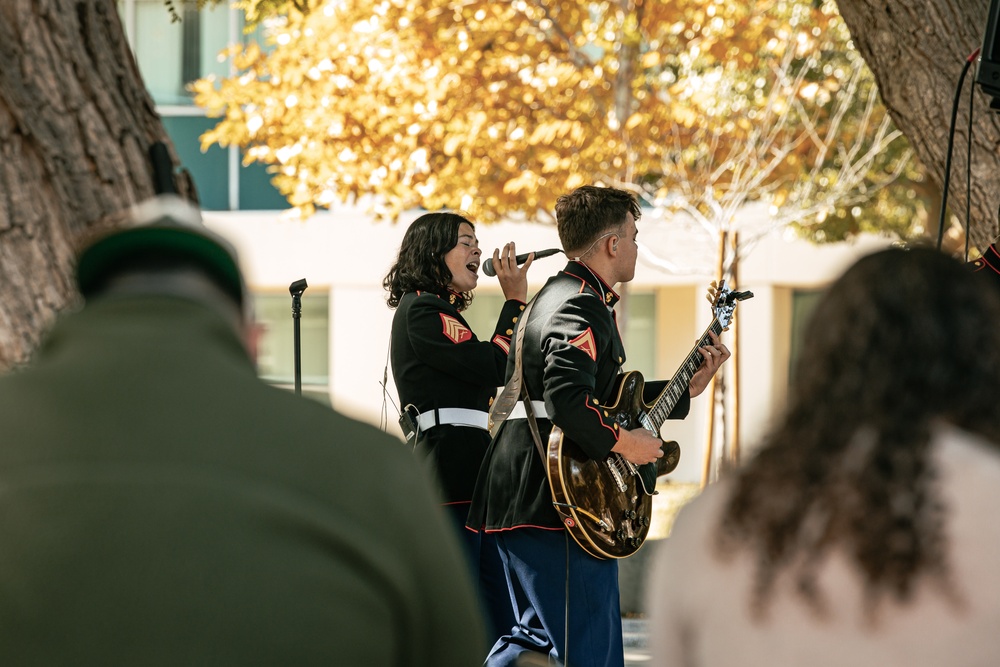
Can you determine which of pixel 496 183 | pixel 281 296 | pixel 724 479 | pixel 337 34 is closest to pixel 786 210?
pixel 496 183

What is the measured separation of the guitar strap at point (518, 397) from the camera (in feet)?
14.2

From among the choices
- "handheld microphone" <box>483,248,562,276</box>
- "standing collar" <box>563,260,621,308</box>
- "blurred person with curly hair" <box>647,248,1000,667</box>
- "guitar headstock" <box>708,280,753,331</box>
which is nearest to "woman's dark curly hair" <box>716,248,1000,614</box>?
"blurred person with curly hair" <box>647,248,1000,667</box>

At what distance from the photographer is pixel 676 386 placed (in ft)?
15.5

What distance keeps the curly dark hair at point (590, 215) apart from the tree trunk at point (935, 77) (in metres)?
1.11

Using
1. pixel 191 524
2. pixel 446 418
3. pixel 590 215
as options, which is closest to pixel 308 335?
pixel 446 418

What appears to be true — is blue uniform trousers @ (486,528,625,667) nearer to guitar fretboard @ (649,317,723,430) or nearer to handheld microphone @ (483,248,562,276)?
guitar fretboard @ (649,317,723,430)

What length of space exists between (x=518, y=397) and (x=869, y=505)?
2.89 m

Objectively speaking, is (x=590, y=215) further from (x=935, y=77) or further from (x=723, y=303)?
(x=935, y=77)

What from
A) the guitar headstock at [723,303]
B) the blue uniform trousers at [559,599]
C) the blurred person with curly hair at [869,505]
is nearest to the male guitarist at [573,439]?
the blue uniform trousers at [559,599]

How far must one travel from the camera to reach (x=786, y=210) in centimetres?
1102

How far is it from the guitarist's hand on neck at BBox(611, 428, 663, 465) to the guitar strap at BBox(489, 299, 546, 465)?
0.25m

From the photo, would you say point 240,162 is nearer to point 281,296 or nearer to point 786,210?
point 281,296

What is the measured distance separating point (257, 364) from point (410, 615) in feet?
1.10

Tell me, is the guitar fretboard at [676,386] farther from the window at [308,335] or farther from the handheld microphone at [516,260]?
the window at [308,335]
